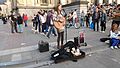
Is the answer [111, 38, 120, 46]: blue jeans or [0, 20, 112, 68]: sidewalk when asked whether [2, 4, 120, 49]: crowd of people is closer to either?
[111, 38, 120, 46]: blue jeans

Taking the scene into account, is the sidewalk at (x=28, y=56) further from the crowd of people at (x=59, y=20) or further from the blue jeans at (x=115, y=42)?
the crowd of people at (x=59, y=20)

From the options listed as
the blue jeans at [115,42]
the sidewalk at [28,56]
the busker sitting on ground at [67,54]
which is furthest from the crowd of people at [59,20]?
the busker sitting on ground at [67,54]

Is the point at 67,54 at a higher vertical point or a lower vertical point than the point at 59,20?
lower

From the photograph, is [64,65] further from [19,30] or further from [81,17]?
[81,17]

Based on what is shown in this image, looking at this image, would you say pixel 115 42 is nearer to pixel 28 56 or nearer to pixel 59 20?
pixel 59 20

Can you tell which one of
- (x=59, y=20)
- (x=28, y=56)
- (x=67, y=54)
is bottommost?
(x=28, y=56)

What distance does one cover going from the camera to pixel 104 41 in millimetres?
11797

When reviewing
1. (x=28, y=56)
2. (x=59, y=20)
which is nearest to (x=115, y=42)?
(x=59, y=20)

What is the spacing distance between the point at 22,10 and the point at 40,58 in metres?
31.2

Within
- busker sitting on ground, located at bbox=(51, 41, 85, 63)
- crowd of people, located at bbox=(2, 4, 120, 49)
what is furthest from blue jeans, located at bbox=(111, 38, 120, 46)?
busker sitting on ground, located at bbox=(51, 41, 85, 63)

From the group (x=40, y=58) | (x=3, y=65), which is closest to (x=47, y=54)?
(x=40, y=58)

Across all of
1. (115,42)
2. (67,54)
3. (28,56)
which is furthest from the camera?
(115,42)

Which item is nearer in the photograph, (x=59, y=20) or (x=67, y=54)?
(x=67, y=54)

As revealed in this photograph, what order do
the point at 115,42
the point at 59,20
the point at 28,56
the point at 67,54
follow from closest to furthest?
the point at 67,54, the point at 28,56, the point at 59,20, the point at 115,42
